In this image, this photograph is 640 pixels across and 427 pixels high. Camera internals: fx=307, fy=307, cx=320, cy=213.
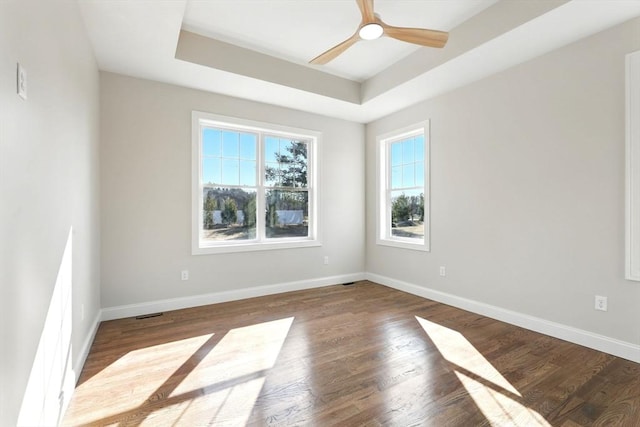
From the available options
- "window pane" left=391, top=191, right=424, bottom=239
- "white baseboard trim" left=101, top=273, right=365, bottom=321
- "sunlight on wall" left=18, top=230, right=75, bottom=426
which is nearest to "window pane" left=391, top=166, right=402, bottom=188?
"window pane" left=391, top=191, right=424, bottom=239

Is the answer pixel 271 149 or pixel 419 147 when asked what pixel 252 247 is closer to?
pixel 271 149

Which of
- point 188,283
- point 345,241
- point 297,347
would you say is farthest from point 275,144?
point 297,347

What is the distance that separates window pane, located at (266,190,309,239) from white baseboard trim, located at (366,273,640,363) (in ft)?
6.01

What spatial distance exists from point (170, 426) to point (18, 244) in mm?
1223

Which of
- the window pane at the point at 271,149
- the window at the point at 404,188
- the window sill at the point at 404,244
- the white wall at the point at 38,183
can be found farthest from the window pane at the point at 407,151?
the white wall at the point at 38,183

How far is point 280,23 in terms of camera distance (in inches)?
117

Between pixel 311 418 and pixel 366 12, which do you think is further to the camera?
pixel 366 12

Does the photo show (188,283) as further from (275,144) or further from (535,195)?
(535,195)

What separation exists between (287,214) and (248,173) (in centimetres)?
85

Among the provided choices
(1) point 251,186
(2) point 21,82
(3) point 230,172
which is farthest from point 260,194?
(2) point 21,82

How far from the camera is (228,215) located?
4.15 metres

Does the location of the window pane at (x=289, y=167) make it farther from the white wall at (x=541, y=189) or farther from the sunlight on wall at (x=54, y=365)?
the sunlight on wall at (x=54, y=365)

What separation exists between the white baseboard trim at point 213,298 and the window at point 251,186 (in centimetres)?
56

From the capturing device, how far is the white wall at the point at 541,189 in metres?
2.53
